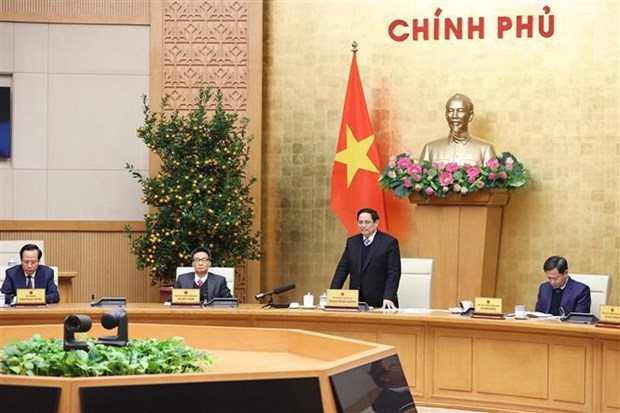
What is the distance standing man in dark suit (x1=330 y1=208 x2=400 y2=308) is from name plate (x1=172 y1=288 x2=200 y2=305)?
1007 millimetres

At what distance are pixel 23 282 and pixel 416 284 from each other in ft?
9.26

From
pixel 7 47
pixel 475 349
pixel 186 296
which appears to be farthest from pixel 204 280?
pixel 7 47

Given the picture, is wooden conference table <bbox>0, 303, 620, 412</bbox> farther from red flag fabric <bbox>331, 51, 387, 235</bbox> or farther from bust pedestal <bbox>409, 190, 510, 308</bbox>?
red flag fabric <bbox>331, 51, 387, 235</bbox>

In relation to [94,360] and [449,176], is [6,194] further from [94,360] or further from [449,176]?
[94,360]

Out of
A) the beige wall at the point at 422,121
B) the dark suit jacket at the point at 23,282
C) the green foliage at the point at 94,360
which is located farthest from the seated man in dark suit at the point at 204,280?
the green foliage at the point at 94,360

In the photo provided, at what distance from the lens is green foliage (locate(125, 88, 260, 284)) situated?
29.5ft

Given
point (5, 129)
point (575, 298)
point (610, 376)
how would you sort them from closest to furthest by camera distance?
1. point (610, 376)
2. point (575, 298)
3. point (5, 129)

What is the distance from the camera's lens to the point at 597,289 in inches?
280

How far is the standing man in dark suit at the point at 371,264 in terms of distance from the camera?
24.2 feet

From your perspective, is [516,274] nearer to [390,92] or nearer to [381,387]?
[390,92]

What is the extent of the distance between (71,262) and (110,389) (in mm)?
6998

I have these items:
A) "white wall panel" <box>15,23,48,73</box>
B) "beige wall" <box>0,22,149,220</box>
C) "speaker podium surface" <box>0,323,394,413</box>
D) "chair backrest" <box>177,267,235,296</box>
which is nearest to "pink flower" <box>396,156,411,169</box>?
"chair backrest" <box>177,267,235,296</box>

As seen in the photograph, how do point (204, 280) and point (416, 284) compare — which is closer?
point (204, 280)

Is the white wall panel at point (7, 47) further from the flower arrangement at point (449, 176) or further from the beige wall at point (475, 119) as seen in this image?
the flower arrangement at point (449, 176)
